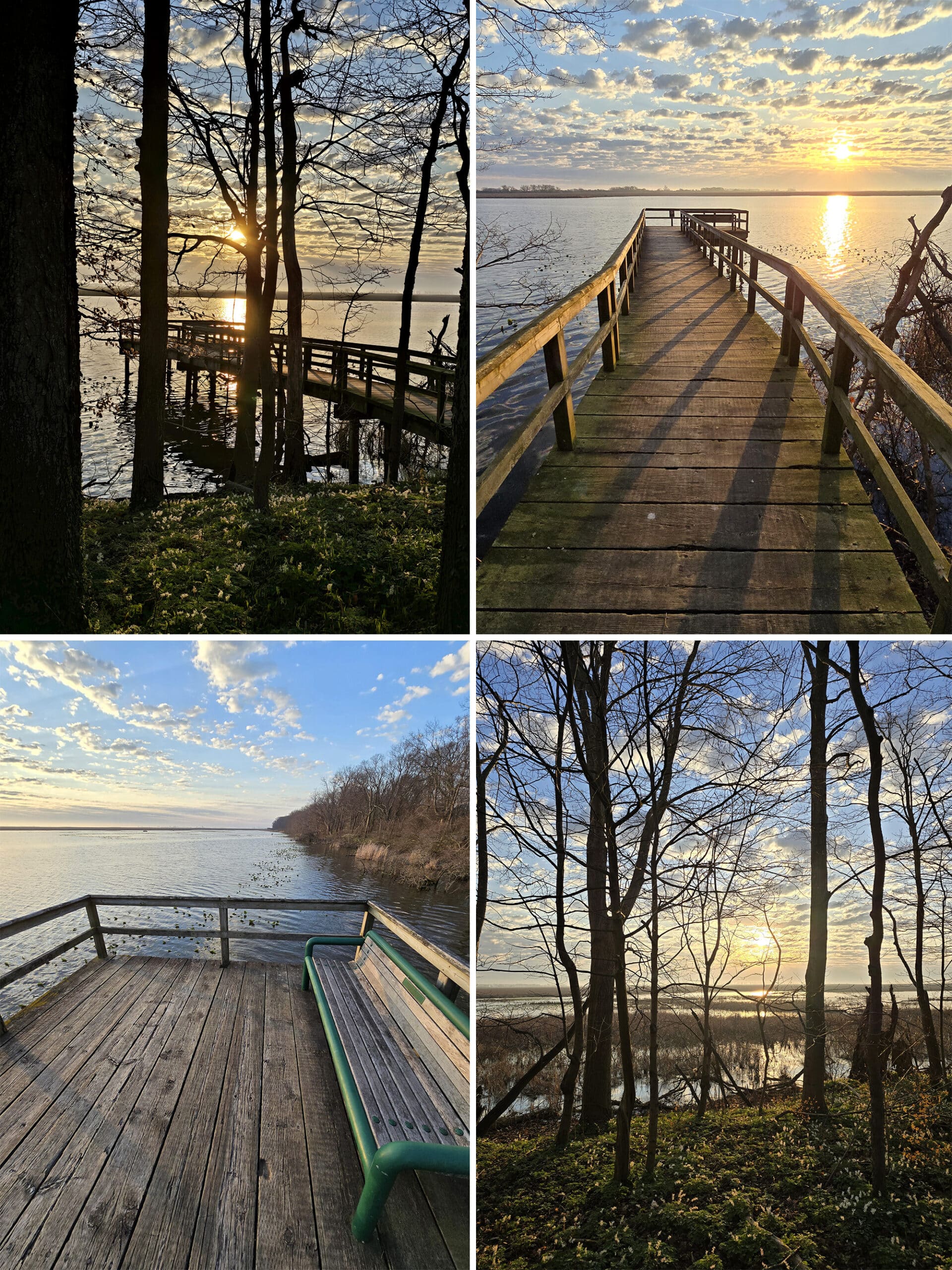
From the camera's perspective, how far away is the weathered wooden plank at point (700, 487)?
160 inches

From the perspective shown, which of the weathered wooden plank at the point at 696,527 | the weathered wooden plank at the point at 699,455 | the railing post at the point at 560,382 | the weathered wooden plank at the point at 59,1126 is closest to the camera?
the weathered wooden plank at the point at 59,1126

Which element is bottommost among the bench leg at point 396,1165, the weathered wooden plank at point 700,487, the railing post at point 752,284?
the bench leg at point 396,1165

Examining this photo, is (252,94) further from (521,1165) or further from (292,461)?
(521,1165)

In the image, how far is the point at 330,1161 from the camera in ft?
10.3

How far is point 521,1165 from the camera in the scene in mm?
3221

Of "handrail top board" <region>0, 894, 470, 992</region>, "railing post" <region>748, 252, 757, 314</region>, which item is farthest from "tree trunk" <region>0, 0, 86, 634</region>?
"railing post" <region>748, 252, 757, 314</region>

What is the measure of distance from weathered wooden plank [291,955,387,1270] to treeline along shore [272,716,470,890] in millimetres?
2006

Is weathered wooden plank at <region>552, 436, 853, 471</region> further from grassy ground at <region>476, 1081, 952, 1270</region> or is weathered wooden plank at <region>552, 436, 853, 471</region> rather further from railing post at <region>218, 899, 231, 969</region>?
railing post at <region>218, 899, 231, 969</region>

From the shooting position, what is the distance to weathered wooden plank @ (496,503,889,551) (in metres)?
3.57

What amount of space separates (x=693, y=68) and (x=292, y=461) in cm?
796

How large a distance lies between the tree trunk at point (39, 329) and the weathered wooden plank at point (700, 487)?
102 inches

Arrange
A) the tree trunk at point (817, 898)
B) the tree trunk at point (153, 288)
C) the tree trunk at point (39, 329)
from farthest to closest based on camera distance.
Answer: the tree trunk at point (153, 288), the tree trunk at point (39, 329), the tree trunk at point (817, 898)

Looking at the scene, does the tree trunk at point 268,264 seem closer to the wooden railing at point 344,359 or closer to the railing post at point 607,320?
the wooden railing at point 344,359

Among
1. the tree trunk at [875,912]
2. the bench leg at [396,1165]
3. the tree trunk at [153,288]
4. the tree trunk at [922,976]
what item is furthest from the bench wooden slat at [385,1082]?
the tree trunk at [153,288]
